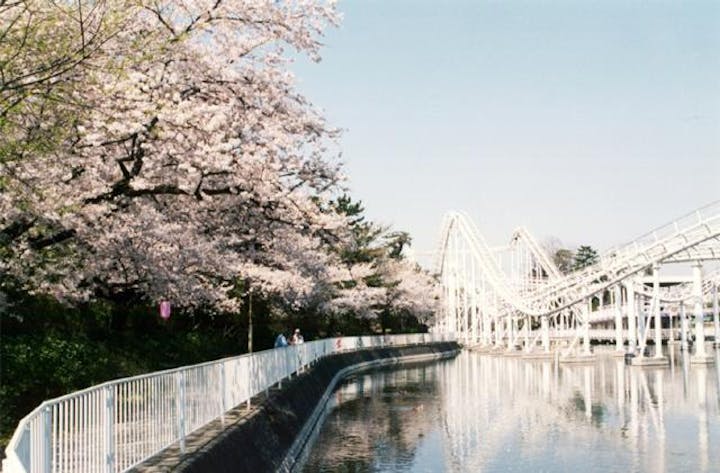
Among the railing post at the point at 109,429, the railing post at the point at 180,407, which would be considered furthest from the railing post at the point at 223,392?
the railing post at the point at 109,429

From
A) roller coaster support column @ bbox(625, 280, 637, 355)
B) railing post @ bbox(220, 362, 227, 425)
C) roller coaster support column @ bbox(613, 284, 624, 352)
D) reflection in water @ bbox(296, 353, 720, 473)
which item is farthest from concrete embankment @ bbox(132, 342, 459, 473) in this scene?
roller coaster support column @ bbox(613, 284, 624, 352)

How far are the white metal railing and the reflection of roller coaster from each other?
3987 centimetres

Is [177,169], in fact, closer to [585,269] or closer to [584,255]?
[585,269]

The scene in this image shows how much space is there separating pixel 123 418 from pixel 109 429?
2.99 ft

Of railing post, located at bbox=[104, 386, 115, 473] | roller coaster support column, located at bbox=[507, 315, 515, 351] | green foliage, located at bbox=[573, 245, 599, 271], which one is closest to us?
railing post, located at bbox=[104, 386, 115, 473]

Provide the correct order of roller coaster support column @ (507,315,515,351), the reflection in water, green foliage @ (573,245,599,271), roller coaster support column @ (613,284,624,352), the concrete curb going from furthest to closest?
green foliage @ (573,245,599,271), roller coaster support column @ (507,315,515,351), roller coaster support column @ (613,284,624,352), the concrete curb, the reflection in water

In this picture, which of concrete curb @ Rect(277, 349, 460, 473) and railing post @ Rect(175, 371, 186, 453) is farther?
concrete curb @ Rect(277, 349, 460, 473)

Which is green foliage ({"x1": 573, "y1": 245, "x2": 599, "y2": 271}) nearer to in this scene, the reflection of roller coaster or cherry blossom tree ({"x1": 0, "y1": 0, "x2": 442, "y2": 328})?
the reflection of roller coaster

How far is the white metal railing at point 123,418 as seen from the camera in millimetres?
7672

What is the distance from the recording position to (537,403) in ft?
99.6

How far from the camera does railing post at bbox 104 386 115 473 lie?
32.0ft

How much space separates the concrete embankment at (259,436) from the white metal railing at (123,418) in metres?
0.23

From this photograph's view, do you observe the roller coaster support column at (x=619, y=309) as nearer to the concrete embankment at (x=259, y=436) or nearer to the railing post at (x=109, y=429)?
the concrete embankment at (x=259, y=436)

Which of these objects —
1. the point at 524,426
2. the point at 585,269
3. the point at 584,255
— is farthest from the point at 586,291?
the point at 584,255
